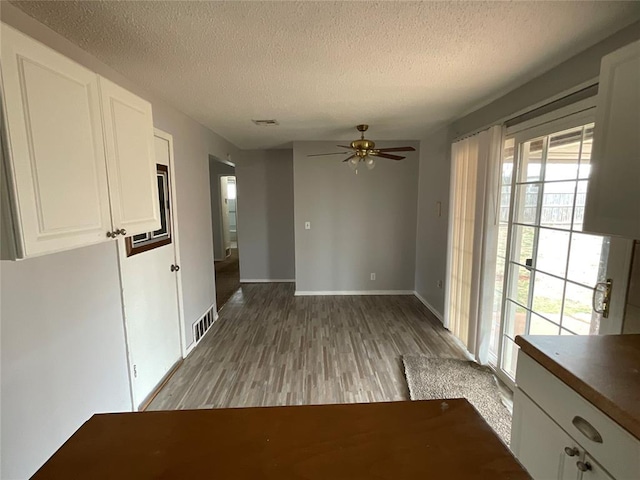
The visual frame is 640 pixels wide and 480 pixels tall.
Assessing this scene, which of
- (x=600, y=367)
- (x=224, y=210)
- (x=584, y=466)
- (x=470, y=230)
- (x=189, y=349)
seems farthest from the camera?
(x=224, y=210)

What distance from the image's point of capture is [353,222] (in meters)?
4.66

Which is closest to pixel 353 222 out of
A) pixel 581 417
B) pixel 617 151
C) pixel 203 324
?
pixel 203 324

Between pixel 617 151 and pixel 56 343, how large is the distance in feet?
8.67

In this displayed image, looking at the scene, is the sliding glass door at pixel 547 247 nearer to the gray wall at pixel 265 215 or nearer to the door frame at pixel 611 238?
the door frame at pixel 611 238

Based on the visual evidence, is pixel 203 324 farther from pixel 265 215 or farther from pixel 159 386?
pixel 265 215

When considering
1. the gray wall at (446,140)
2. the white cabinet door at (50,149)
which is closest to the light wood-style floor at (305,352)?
the gray wall at (446,140)

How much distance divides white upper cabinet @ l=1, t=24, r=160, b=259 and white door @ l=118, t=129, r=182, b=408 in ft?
2.84

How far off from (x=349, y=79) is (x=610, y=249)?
182 centimetres

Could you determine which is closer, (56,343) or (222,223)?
(56,343)

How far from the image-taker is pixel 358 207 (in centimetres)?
462

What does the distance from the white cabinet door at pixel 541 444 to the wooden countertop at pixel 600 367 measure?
20 centimetres

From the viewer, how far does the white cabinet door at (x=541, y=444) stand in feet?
3.43

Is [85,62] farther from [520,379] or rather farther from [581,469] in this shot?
[581,469]

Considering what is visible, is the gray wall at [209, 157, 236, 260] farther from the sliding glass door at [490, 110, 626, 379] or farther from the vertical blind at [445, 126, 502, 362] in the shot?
the sliding glass door at [490, 110, 626, 379]
